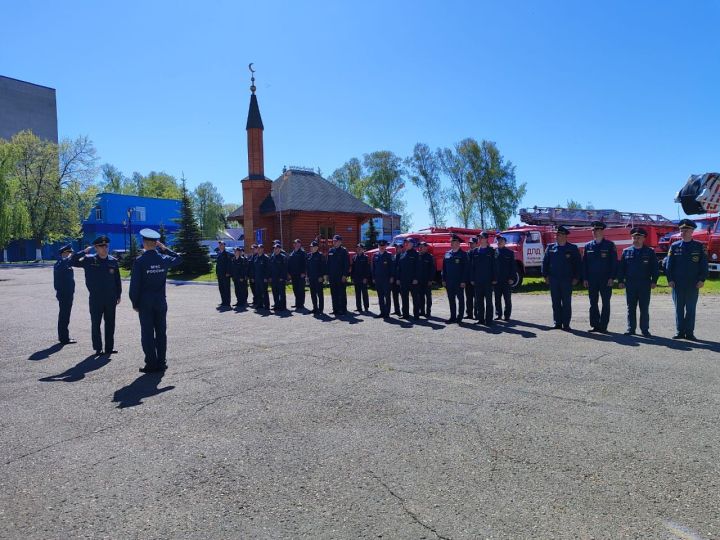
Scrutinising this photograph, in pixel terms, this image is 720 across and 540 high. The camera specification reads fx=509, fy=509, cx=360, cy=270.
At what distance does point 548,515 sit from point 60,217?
63844mm

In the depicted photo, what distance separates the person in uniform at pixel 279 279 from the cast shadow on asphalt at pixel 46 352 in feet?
19.8

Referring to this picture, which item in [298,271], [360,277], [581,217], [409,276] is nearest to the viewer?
[409,276]

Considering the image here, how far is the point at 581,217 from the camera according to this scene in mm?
25594

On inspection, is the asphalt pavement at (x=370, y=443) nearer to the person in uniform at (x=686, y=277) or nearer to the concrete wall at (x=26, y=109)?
the person in uniform at (x=686, y=277)

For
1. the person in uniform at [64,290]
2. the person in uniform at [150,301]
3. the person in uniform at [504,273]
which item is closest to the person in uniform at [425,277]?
the person in uniform at [504,273]

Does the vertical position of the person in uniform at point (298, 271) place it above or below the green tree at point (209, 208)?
below

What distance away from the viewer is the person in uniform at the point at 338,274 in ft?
43.6

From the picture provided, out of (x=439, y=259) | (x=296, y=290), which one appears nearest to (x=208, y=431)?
(x=296, y=290)

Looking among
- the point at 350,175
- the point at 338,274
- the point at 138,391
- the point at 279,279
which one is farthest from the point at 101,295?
the point at 350,175

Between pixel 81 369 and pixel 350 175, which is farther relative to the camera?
pixel 350 175

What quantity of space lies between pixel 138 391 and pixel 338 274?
7661mm

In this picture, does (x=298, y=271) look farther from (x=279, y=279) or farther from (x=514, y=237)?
(x=514, y=237)

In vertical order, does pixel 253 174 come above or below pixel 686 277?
above

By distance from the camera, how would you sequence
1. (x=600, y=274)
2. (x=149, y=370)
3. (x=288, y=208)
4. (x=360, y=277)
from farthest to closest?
(x=288, y=208), (x=360, y=277), (x=600, y=274), (x=149, y=370)
